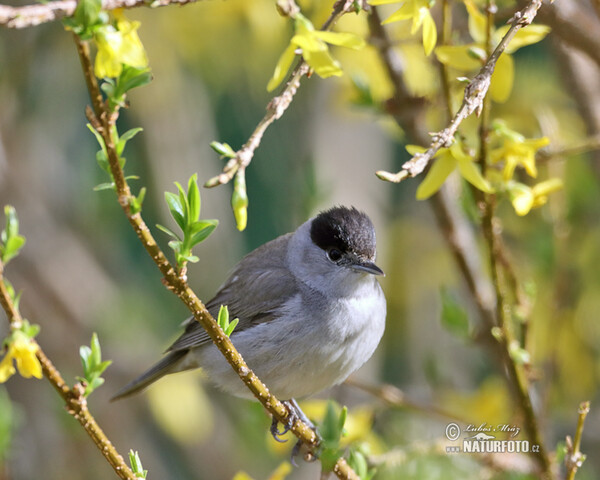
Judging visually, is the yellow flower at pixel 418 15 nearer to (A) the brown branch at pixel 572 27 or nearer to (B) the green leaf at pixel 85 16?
(B) the green leaf at pixel 85 16

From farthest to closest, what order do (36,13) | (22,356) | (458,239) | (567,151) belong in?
Result: (458,239) → (567,151) → (22,356) → (36,13)

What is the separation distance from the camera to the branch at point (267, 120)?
4.19 feet

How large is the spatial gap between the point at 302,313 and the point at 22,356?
1.44 m

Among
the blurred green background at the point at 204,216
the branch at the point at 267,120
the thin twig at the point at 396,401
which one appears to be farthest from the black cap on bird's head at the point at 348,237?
the branch at the point at 267,120

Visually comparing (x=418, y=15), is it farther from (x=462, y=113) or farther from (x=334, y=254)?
(x=334, y=254)

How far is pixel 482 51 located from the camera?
177 cm

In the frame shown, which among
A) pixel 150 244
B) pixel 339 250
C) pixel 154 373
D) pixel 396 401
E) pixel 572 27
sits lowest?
pixel 396 401

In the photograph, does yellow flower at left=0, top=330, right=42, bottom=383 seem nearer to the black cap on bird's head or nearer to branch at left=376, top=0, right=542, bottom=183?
branch at left=376, top=0, right=542, bottom=183

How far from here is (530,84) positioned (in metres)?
3.77

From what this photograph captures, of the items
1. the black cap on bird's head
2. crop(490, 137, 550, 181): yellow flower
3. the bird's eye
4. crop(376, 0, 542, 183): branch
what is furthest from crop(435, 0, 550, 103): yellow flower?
the bird's eye

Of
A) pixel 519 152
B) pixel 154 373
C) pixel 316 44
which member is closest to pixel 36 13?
pixel 316 44

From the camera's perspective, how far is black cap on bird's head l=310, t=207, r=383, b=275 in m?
2.70

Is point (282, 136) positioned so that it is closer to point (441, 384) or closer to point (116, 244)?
point (116, 244)

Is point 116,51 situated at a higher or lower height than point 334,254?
higher
